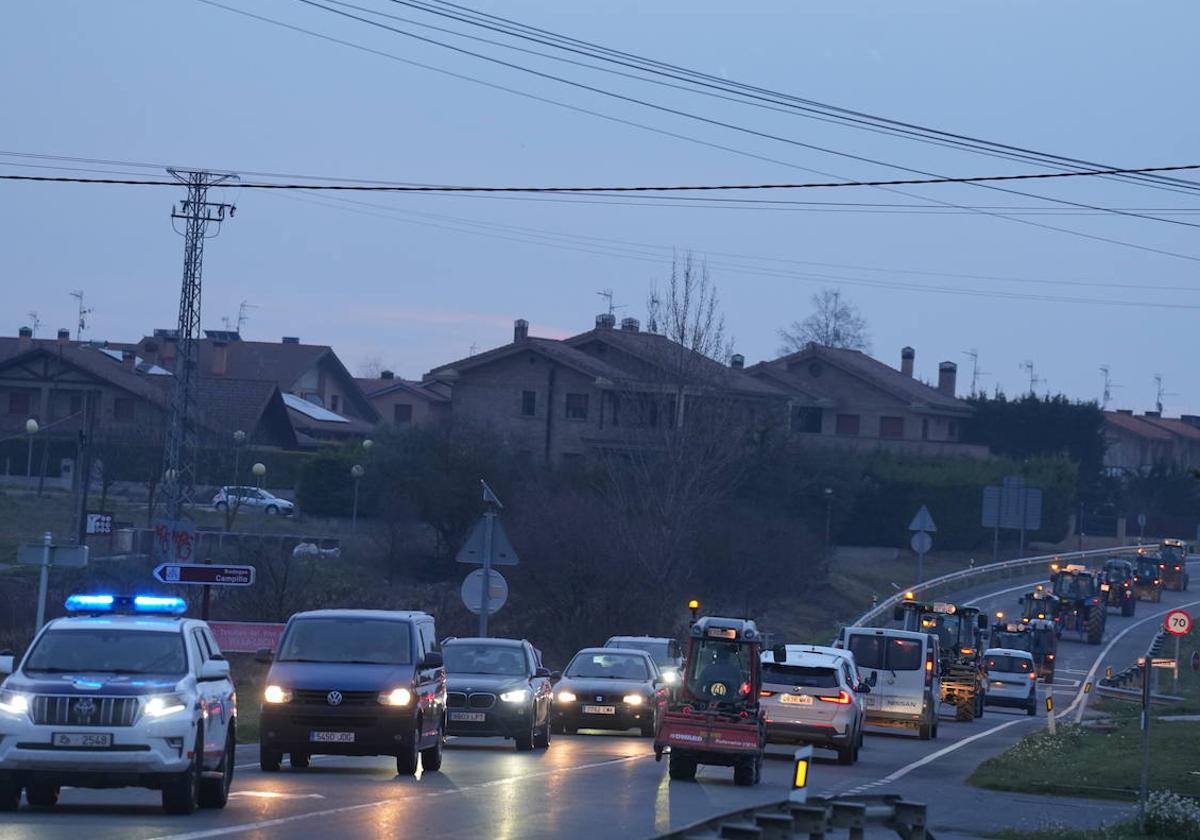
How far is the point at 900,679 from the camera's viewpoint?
3653cm

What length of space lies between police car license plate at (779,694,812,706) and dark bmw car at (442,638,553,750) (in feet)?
12.0

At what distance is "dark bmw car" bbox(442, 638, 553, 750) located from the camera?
26562mm

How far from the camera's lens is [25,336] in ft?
392

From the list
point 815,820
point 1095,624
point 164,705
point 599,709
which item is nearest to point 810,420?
point 1095,624

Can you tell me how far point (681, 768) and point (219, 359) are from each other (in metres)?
88.7

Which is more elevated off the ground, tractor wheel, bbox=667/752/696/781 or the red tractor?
the red tractor

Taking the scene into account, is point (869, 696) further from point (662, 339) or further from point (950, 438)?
point (950, 438)

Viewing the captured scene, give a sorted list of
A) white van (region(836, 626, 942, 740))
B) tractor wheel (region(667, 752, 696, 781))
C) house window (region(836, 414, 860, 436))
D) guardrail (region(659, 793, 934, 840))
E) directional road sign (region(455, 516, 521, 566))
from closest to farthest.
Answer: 1. guardrail (region(659, 793, 934, 840))
2. tractor wheel (region(667, 752, 696, 781))
3. directional road sign (region(455, 516, 521, 566))
4. white van (region(836, 626, 942, 740))
5. house window (region(836, 414, 860, 436))

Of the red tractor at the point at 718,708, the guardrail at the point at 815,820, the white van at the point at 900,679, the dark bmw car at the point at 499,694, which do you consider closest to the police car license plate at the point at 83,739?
the guardrail at the point at 815,820

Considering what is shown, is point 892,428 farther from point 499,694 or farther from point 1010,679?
point 499,694

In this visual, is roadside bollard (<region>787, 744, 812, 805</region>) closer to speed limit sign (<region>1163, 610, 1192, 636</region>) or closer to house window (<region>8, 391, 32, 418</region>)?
speed limit sign (<region>1163, 610, 1192, 636</region>)

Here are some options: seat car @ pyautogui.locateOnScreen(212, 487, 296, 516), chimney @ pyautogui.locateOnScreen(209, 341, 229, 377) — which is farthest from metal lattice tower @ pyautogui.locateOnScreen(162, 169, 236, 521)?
chimney @ pyautogui.locateOnScreen(209, 341, 229, 377)

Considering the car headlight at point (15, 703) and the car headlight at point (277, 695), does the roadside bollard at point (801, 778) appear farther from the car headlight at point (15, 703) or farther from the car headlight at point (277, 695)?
the car headlight at point (277, 695)

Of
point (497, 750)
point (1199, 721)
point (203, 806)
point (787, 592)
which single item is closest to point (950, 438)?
point (787, 592)
